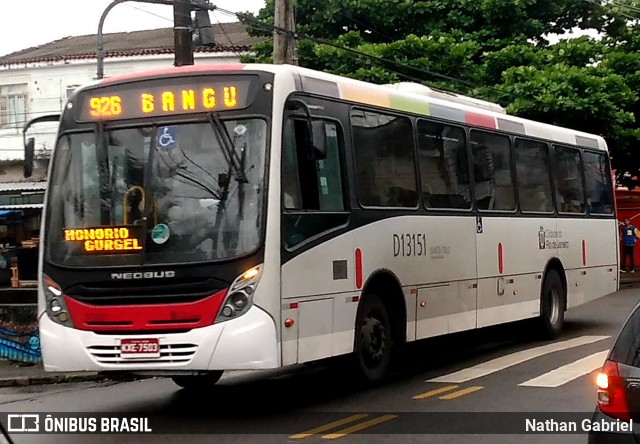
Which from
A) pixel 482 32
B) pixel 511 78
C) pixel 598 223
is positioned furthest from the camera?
pixel 482 32

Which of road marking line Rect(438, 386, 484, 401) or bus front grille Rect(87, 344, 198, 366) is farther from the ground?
bus front grille Rect(87, 344, 198, 366)

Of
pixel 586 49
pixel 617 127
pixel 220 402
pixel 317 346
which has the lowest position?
pixel 220 402

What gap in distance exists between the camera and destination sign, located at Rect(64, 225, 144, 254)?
905 cm

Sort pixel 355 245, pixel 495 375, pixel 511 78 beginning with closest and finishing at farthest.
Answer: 1. pixel 355 245
2. pixel 495 375
3. pixel 511 78

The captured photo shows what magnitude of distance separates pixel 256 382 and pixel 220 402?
1.49 m

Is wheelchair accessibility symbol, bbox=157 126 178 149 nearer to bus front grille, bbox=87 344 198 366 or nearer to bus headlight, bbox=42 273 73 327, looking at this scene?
bus headlight, bbox=42 273 73 327

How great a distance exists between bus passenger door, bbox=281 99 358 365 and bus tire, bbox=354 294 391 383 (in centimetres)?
28

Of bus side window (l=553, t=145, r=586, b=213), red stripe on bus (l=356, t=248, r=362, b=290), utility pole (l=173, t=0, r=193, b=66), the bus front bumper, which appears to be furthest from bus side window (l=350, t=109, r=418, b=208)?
utility pole (l=173, t=0, r=193, b=66)

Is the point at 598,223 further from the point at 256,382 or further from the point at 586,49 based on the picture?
the point at 586,49

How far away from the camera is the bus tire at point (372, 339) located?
10.4 m

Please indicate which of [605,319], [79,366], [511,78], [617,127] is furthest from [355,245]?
[617,127]

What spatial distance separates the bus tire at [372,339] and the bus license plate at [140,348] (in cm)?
228

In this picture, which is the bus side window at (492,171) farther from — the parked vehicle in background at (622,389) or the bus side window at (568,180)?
the parked vehicle in background at (622,389)

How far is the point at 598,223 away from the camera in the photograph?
1720 cm
